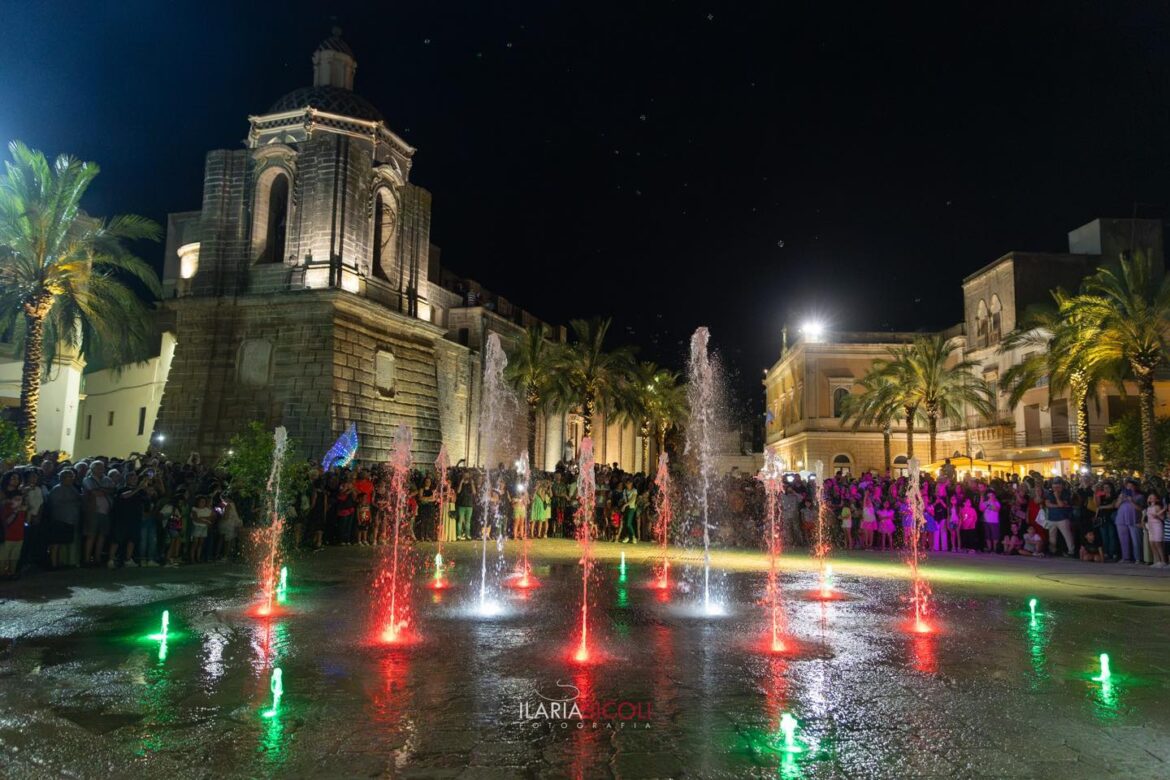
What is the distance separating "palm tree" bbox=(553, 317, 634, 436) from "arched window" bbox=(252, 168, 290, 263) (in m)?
12.1

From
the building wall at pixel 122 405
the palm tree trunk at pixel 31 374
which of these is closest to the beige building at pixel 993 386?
the palm tree trunk at pixel 31 374

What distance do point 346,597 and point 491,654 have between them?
3785 mm

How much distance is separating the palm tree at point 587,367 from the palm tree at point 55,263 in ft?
54.5

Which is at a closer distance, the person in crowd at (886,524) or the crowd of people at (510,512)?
the crowd of people at (510,512)

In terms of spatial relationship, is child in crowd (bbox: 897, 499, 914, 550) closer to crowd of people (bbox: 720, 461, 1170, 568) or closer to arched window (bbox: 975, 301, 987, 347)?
crowd of people (bbox: 720, 461, 1170, 568)

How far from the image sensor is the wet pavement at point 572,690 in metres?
Answer: 4.02

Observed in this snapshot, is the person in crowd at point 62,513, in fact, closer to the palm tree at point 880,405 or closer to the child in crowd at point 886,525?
the child in crowd at point 886,525

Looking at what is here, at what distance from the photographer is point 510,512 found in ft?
65.5

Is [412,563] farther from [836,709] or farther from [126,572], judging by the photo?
[836,709]

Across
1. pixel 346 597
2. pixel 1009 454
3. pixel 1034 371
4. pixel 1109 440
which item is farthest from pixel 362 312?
pixel 1009 454

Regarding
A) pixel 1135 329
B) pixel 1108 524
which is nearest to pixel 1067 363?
pixel 1135 329

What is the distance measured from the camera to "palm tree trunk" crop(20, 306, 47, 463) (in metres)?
19.5

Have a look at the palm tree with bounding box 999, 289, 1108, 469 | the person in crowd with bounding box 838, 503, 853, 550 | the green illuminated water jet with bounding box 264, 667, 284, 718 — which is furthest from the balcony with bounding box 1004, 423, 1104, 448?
the green illuminated water jet with bounding box 264, 667, 284, 718

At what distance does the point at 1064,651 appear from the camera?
22.1 ft
